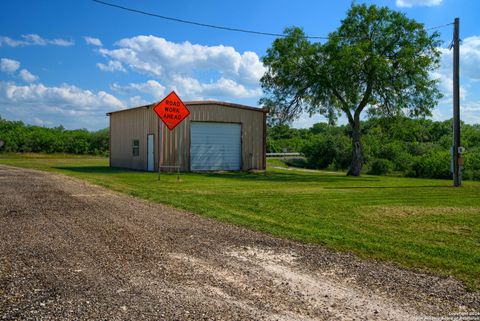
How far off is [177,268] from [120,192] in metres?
8.59

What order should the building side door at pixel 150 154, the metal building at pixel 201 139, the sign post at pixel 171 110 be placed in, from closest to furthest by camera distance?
the sign post at pixel 171 110
the metal building at pixel 201 139
the building side door at pixel 150 154

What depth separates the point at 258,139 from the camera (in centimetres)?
2812

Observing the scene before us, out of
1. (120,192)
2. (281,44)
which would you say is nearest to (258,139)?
(281,44)

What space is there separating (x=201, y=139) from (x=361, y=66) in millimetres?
9259

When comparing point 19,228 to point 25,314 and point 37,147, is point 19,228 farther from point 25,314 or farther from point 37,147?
point 37,147

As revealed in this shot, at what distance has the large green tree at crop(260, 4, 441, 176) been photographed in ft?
76.9

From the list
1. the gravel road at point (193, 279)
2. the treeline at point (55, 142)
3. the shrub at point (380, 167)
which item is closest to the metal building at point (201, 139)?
the shrub at point (380, 167)

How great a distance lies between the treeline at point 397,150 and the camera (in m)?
26.6

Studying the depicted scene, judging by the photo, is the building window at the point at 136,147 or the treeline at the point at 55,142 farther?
the treeline at the point at 55,142

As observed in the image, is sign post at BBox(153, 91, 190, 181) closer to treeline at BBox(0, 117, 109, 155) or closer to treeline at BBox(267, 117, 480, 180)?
treeline at BBox(267, 117, 480, 180)

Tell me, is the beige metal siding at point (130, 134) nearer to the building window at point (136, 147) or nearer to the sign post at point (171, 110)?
the building window at point (136, 147)

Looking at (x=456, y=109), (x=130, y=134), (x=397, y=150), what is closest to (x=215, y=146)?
(x=130, y=134)

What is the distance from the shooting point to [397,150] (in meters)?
36.3

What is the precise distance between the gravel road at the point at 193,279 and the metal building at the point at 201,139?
56.7ft
